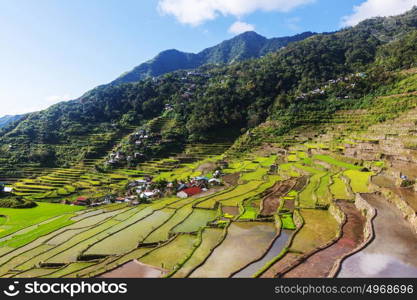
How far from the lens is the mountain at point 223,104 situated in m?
68.6

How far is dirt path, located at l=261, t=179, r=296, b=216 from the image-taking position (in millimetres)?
24547

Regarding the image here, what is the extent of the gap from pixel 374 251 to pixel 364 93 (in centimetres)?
6171

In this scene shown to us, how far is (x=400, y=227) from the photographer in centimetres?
1566

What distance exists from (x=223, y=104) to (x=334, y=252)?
7548 centimetres

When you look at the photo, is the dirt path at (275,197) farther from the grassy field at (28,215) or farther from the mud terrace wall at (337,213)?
the grassy field at (28,215)

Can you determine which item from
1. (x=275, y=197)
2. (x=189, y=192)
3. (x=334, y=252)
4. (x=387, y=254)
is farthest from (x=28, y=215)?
(x=387, y=254)

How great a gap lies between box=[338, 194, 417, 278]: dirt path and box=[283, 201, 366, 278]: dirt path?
3.36ft

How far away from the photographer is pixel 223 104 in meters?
87.0

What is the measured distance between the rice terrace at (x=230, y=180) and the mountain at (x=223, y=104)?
549mm

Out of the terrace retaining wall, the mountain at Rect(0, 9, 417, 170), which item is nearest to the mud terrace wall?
the terrace retaining wall

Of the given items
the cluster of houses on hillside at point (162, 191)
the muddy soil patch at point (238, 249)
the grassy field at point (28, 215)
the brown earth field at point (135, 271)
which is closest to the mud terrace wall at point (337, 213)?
the muddy soil patch at point (238, 249)

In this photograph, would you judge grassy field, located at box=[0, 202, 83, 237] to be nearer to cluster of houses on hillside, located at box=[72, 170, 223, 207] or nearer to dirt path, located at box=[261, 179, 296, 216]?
cluster of houses on hillside, located at box=[72, 170, 223, 207]

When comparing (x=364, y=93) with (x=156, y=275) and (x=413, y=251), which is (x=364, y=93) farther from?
(x=156, y=275)

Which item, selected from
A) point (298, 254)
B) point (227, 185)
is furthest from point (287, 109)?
point (298, 254)
